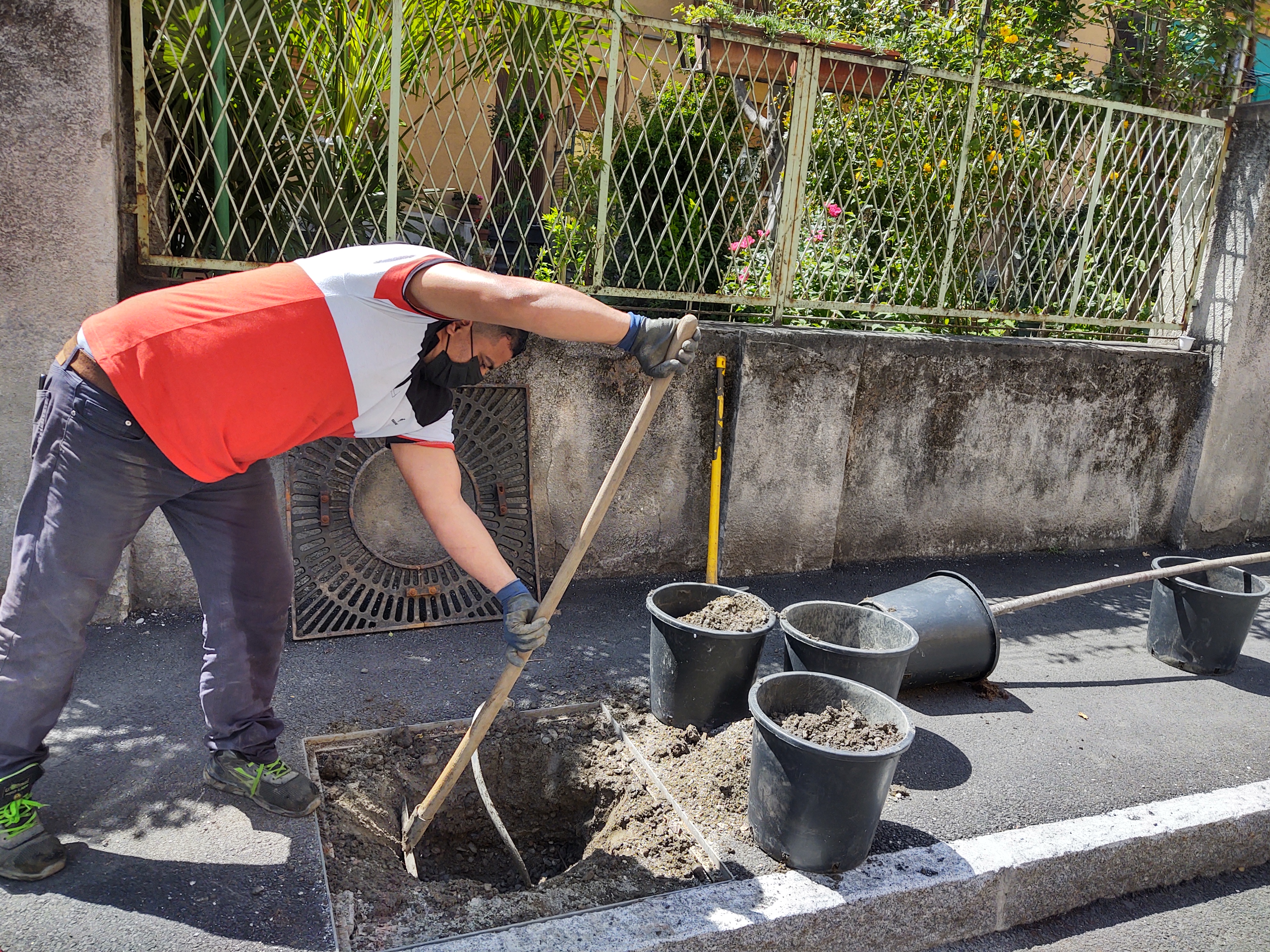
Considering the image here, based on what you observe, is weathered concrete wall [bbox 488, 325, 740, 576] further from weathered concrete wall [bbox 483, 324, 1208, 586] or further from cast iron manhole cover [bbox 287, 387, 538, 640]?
cast iron manhole cover [bbox 287, 387, 538, 640]

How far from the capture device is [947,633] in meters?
3.93

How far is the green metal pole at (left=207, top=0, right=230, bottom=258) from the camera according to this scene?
12.8 ft

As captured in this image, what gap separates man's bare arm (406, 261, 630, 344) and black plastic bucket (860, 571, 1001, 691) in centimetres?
216

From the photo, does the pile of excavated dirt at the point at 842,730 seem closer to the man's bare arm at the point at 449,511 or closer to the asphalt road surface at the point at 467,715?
the asphalt road surface at the point at 467,715

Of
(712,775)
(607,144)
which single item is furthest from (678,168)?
(712,775)

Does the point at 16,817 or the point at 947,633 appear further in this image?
the point at 947,633

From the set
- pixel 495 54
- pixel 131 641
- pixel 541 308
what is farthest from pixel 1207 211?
pixel 131 641

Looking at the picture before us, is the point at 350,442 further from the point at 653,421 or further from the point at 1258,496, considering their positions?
the point at 1258,496

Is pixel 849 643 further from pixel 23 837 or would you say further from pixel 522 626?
pixel 23 837

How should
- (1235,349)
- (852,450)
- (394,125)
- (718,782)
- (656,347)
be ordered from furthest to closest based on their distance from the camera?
(1235,349) → (852,450) → (394,125) → (718,782) → (656,347)

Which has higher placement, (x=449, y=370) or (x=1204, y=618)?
(x=449, y=370)

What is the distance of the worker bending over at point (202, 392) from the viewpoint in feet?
7.77

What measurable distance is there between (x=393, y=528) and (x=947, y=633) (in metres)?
2.58

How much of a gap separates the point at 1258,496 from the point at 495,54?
6.02 meters
